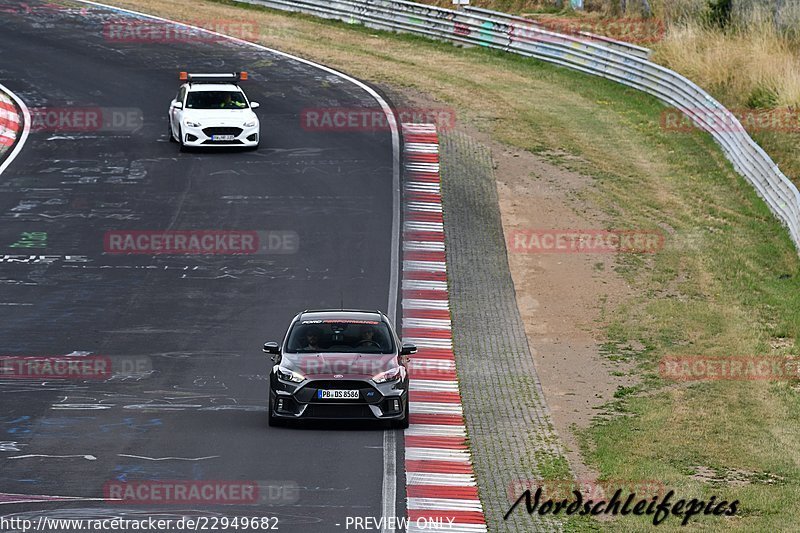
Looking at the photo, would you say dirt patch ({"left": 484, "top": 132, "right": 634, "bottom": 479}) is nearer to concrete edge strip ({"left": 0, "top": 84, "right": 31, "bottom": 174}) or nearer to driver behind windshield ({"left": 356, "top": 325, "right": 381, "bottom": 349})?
driver behind windshield ({"left": 356, "top": 325, "right": 381, "bottom": 349})

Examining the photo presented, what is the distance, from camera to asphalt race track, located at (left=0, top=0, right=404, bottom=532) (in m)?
15.9

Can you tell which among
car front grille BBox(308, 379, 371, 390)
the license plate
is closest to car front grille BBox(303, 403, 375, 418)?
the license plate

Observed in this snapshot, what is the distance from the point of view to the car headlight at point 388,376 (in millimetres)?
17594

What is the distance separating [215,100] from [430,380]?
15.7 metres

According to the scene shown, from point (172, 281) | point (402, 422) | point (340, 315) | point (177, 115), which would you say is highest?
point (340, 315)

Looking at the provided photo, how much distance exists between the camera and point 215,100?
115ft

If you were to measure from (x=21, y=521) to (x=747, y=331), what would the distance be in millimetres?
15170

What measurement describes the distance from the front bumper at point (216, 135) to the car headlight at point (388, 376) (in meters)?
18.2

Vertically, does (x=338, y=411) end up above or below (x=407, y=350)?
below

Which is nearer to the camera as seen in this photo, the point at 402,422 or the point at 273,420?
the point at 273,420

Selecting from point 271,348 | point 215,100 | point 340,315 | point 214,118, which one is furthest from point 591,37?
point 271,348

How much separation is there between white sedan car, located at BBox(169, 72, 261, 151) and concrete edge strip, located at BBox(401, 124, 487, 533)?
13.3 feet

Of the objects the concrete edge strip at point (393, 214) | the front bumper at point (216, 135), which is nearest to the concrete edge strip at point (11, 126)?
the concrete edge strip at point (393, 214)

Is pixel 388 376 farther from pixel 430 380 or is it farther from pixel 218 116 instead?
pixel 218 116
